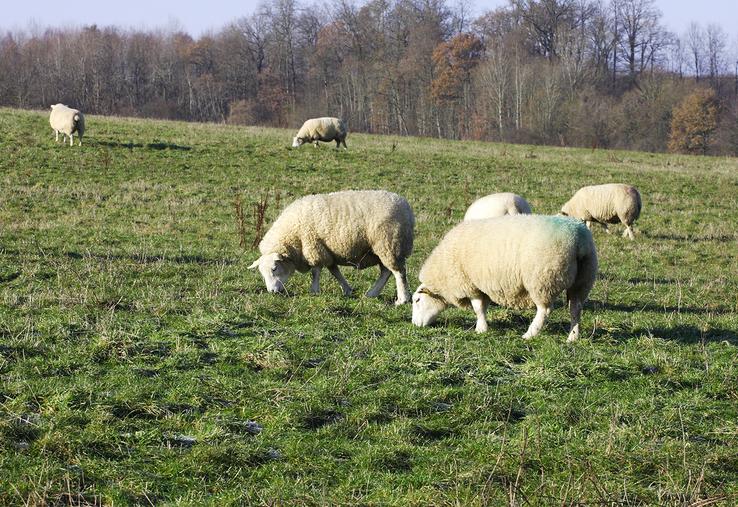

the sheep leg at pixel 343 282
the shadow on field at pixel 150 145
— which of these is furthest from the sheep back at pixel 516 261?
the shadow on field at pixel 150 145

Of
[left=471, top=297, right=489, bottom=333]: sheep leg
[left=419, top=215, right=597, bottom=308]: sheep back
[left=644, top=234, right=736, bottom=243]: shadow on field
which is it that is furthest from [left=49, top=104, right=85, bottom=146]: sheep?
[left=471, top=297, right=489, bottom=333]: sheep leg

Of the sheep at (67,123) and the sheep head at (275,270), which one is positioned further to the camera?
the sheep at (67,123)

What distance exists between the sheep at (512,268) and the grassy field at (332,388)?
0.35m

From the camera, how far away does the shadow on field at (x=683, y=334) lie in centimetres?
836

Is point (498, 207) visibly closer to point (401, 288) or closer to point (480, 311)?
point (401, 288)

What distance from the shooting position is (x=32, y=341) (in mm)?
7090

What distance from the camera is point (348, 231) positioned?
33.4ft

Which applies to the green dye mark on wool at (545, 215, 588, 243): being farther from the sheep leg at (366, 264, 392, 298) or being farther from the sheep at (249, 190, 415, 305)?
the sheep leg at (366, 264, 392, 298)

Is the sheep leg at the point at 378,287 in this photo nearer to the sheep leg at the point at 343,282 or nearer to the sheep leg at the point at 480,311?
the sheep leg at the point at 343,282

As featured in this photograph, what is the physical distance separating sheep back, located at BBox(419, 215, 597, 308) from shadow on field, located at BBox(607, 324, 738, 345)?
0.78 metres

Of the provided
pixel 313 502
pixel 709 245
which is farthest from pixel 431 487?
pixel 709 245

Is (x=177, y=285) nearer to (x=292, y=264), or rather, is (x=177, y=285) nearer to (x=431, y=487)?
(x=292, y=264)

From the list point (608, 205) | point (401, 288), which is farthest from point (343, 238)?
A: point (608, 205)

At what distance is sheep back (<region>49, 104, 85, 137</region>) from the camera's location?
947 inches
